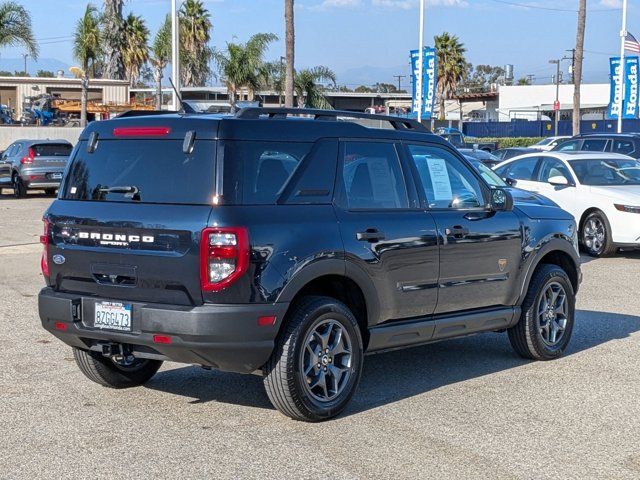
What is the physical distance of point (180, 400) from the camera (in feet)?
23.3

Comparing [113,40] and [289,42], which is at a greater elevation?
[113,40]

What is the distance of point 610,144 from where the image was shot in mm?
22328

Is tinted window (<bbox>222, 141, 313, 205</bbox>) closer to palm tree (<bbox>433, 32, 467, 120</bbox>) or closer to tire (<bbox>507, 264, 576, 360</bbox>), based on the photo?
tire (<bbox>507, 264, 576, 360</bbox>)

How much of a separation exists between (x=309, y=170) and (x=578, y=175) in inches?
431

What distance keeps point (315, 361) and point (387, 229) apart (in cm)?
109

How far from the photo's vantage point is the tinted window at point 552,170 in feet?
55.4

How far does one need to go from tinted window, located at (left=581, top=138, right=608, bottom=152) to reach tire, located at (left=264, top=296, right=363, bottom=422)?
16.8 meters

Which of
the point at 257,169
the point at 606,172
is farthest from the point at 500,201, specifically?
the point at 606,172

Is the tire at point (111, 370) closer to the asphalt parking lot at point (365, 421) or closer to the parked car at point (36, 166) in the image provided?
the asphalt parking lot at point (365, 421)

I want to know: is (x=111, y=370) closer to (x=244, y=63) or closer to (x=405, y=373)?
(x=405, y=373)

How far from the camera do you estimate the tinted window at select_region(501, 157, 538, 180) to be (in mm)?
17500

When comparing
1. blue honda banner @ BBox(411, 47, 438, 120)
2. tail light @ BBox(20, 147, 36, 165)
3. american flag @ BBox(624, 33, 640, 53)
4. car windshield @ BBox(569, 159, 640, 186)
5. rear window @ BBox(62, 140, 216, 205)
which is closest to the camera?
rear window @ BBox(62, 140, 216, 205)

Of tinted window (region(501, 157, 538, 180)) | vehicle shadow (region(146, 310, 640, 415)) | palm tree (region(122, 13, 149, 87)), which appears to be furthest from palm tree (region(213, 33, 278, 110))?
vehicle shadow (region(146, 310, 640, 415))

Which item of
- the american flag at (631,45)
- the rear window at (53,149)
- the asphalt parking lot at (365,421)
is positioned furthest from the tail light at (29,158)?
the american flag at (631,45)
